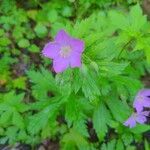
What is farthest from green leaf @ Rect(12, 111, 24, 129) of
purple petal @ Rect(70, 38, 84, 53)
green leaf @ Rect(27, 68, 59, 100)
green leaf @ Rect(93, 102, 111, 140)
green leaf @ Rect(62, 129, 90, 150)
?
purple petal @ Rect(70, 38, 84, 53)

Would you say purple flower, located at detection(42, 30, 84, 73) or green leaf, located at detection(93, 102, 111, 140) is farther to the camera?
green leaf, located at detection(93, 102, 111, 140)

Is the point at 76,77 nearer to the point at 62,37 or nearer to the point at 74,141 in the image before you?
the point at 62,37

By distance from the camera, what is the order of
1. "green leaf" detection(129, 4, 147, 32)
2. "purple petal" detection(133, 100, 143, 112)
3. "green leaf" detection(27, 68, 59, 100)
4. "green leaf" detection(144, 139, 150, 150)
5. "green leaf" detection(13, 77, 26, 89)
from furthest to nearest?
1. "green leaf" detection(13, 77, 26, 89)
2. "green leaf" detection(144, 139, 150, 150)
3. "green leaf" detection(27, 68, 59, 100)
4. "purple petal" detection(133, 100, 143, 112)
5. "green leaf" detection(129, 4, 147, 32)

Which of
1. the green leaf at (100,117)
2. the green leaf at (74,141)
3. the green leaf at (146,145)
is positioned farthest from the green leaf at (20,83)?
the green leaf at (146,145)

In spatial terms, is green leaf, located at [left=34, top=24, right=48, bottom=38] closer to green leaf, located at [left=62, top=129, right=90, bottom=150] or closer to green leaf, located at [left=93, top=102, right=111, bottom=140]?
green leaf, located at [left=62, top=129, right=90, bottom=150]

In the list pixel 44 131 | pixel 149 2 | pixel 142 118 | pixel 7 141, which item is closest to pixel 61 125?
Result: pixel 44 131

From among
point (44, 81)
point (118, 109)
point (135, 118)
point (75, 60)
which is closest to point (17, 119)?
point (44, 81)
